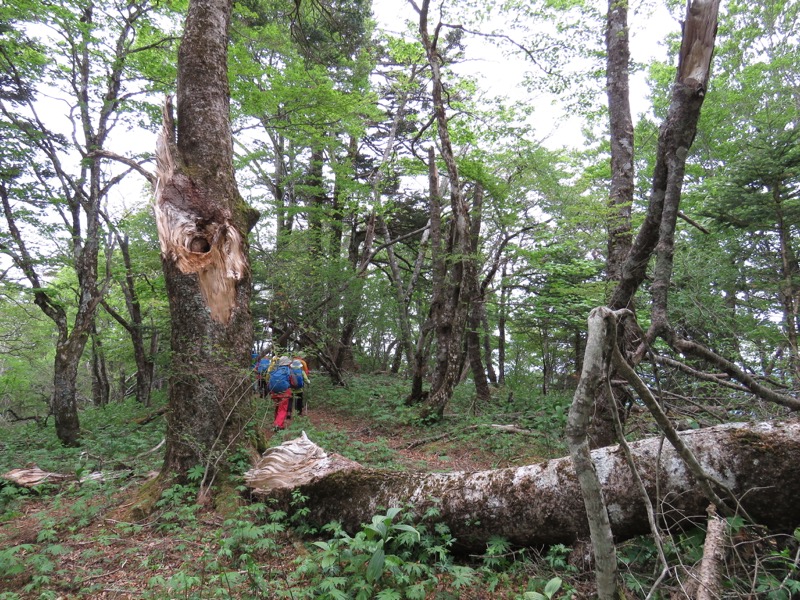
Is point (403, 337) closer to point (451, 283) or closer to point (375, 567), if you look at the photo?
point (451, 283)

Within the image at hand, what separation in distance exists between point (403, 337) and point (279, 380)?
19.7 ft

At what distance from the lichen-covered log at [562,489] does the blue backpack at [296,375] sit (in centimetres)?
356

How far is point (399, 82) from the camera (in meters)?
13.2

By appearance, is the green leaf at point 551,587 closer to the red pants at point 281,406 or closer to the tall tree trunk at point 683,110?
the tall tree trunk at point 683,110

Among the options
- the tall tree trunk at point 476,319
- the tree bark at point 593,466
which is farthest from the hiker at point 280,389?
the tree bark at point 593,466

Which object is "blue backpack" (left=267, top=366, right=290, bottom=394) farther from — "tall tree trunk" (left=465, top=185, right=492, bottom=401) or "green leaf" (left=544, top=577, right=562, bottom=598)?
"green leaf" (left=544, top=577, right=562, bottom=598)

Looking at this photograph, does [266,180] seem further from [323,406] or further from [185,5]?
[323,406]

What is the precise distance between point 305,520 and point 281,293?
240 inches

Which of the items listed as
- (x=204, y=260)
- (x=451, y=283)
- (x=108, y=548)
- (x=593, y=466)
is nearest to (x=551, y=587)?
(x=593, y=466)

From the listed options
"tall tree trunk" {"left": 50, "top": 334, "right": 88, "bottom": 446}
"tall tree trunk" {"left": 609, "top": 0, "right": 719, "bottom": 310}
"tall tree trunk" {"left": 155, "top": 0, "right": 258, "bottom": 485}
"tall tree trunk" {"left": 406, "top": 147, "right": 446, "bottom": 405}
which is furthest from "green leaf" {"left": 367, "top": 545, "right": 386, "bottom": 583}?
"tall tree trunk" {"left": 50, "top": 334, "right": 88, "bottom": 446}

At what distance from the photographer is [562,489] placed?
3.19 m

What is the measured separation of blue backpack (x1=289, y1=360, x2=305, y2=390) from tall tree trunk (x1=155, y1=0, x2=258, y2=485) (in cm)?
296

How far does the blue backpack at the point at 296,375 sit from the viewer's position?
308 inches

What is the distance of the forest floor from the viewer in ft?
9.35
